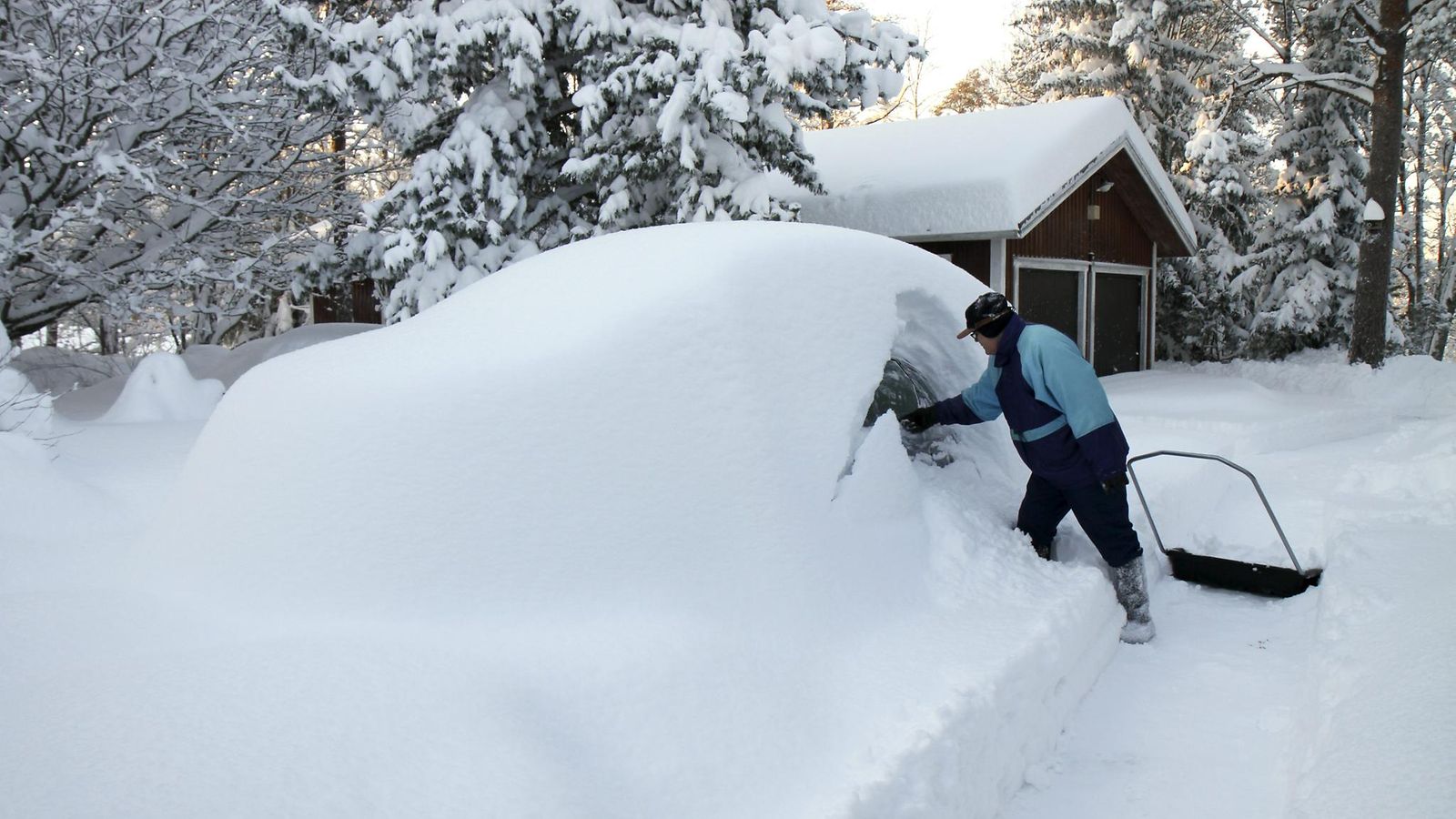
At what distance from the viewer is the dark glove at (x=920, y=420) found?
173 inches

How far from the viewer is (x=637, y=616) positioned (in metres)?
2.68

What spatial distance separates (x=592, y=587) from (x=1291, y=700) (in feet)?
9.27

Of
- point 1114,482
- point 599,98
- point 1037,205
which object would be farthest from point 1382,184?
point 1114,482

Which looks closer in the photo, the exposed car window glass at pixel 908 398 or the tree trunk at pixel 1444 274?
the exposed car window glass at pixel 908 398

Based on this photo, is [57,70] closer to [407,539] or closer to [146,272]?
[146,272]

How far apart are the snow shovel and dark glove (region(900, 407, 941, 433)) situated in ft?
3.35

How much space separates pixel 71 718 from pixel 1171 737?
3456mm

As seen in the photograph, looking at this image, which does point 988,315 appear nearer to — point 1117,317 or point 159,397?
point 159,397

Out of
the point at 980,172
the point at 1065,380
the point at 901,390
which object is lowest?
the point at 901,390

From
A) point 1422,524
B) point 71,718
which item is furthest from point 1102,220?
point 71,718

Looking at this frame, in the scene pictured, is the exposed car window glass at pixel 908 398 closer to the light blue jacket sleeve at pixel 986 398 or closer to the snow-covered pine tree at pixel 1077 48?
the light blue jacket sleeve at pixel 986 398

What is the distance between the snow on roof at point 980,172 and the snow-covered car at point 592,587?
8.18 m

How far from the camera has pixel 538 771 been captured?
2137mm

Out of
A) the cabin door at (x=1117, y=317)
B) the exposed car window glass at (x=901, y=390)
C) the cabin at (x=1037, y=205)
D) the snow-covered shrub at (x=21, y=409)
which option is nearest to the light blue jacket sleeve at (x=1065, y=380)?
the exposed car window glass at (x=901, y=390)
